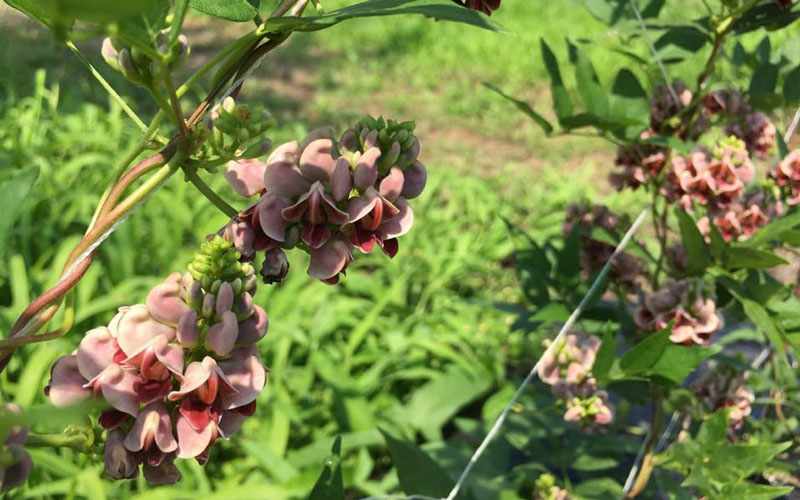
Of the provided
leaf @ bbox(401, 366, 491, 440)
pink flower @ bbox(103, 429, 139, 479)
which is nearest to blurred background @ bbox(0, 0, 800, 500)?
leaf @ bbox(401, 366, 491, 440)

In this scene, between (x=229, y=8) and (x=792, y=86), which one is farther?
(x=792, y=86)

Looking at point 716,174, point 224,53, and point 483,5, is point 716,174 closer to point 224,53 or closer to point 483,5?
point 483,5

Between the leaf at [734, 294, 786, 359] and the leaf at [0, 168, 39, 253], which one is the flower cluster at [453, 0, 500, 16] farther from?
the leaf at [734, 294, 786, 359]

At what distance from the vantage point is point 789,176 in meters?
0.98

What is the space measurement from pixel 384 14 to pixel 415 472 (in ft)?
2.14

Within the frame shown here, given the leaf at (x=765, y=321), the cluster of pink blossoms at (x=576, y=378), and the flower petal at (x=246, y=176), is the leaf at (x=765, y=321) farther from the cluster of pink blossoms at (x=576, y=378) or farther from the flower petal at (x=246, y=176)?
the flower petal at (x=246, y=176)

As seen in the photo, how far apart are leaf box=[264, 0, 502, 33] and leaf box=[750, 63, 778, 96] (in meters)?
0.71

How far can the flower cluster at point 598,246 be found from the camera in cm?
112

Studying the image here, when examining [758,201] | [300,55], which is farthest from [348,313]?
[300,55]

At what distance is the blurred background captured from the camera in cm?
172

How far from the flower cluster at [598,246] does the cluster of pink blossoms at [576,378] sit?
131 mm

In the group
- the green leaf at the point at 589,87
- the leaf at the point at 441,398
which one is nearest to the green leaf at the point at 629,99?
the green leaf at the point at 589,87

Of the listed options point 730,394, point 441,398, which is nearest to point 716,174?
point 730,394

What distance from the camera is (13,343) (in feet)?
1.32
